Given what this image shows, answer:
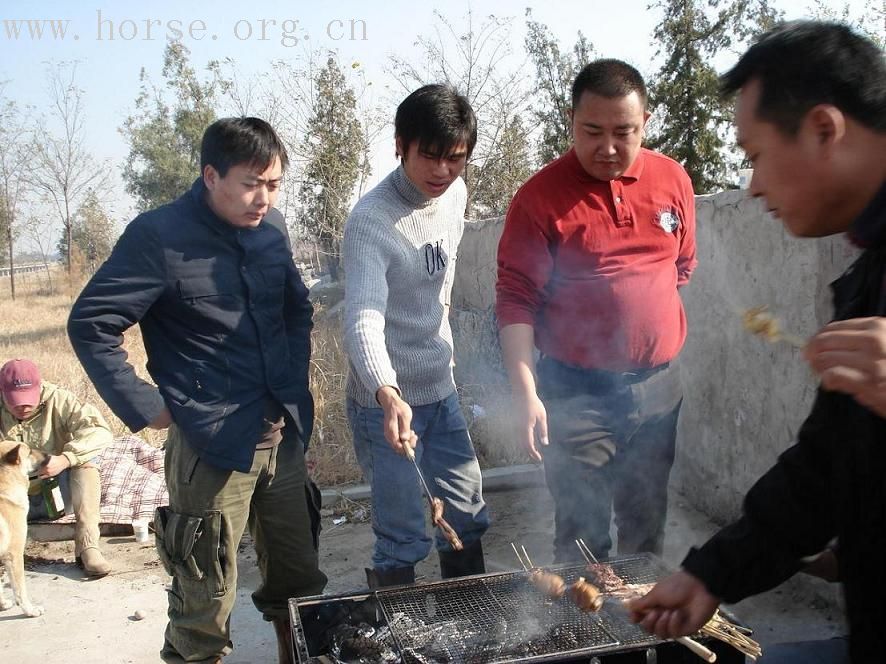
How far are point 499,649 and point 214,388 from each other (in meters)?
1.67

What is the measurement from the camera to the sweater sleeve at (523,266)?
3.61 m

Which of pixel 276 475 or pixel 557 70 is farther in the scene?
pixel 557 70

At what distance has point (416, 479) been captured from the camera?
3691mm

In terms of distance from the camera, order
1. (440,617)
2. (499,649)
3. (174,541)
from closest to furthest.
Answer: (499,649), (440,617), (174,541)

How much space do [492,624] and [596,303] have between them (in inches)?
59.0

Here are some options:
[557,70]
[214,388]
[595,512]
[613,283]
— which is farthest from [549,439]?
[557,70]

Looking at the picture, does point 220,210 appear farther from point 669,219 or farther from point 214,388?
point 669,219

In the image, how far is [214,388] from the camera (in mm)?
3461

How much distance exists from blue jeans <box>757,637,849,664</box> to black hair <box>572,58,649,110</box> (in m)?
2.30

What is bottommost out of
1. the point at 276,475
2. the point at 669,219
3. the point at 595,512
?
the point at 595,512

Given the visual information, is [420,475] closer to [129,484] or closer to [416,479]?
[416,479]

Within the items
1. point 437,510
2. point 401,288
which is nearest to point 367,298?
point 401,288

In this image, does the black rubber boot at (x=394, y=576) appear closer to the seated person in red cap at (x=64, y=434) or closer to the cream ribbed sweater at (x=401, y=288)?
the cream ribbed sweater at (x=401, y=288)

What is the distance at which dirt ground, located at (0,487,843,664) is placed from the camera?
436 cm
